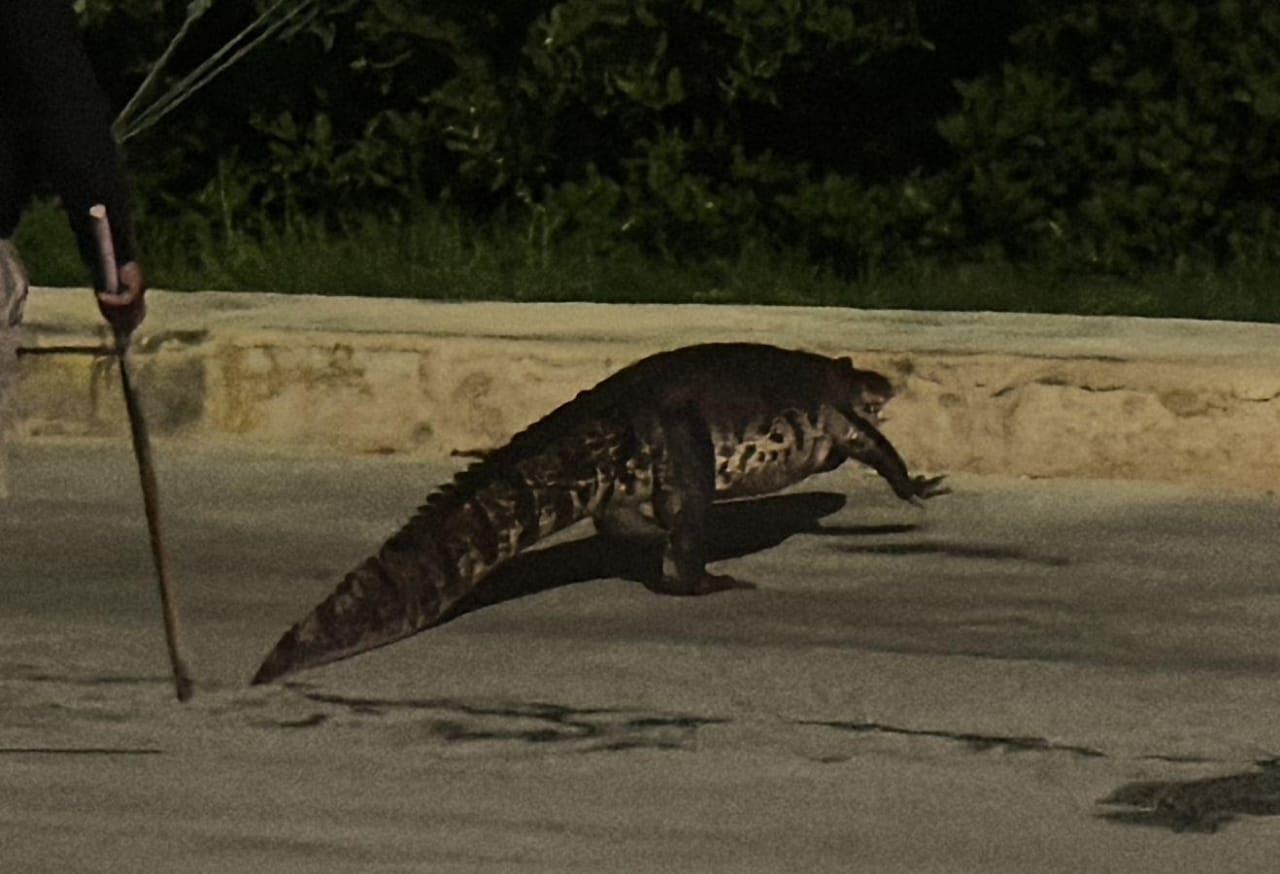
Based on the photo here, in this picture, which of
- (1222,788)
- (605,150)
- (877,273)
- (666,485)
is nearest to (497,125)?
(605,150)

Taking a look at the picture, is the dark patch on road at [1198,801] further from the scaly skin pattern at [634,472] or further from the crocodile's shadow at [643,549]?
the crocodile's shadow at [643,549]

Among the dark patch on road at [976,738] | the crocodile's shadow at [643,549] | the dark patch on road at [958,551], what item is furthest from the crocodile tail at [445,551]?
the dark patch on road at [976,738]

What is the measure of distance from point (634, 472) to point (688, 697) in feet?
4.96

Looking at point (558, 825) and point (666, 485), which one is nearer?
point (558, 825)

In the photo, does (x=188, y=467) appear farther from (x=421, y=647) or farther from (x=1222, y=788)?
(x=1222, y=788)

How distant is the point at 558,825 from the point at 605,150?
8.28m

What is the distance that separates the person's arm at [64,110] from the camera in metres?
7.43

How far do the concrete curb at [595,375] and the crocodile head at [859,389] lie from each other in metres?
0.66

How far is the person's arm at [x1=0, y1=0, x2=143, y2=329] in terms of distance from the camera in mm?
7426

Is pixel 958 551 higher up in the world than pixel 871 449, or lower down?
lower down

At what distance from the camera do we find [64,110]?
24.4 ft

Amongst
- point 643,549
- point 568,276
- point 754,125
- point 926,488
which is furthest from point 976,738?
point 754,125

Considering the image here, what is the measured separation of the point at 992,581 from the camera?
9539mm

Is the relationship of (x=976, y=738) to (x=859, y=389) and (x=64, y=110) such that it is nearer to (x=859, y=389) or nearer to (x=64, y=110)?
(x=64, y=110)
